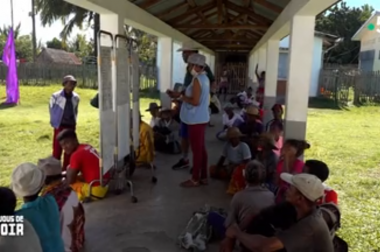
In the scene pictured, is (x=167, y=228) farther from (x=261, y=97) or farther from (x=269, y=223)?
(x=261, y=97)

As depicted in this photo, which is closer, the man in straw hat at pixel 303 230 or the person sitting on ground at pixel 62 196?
the man in straw hat at pixel 303 230

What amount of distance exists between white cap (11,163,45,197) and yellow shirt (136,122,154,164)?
3144 millimetres

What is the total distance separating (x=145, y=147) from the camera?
536 cm

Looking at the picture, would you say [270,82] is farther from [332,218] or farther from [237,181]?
[332,218]

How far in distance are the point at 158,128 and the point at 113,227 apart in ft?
10.3

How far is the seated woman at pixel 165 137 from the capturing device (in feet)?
21.1

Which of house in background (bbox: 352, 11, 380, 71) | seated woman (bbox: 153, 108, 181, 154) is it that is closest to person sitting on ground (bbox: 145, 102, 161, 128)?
seated woman (bbox: 153, 108, 181, 154)

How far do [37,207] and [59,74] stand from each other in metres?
18.7

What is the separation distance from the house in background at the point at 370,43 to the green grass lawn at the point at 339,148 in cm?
966

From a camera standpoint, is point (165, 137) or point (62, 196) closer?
point (62, 196)

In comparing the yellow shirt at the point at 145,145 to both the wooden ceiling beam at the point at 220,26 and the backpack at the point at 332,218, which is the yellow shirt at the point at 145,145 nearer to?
the backpack at the point at 332,218

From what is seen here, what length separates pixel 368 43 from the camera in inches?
977

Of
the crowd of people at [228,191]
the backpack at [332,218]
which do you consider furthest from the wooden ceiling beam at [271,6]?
the backpack at [332,218]

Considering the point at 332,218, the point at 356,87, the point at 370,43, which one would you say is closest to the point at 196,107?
the point at 332,218
